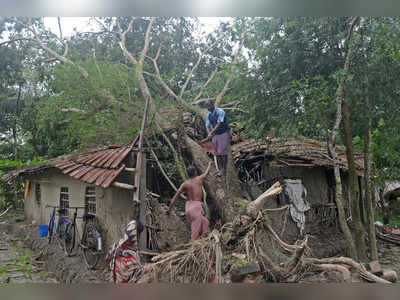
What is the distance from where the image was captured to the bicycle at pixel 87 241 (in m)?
3.37

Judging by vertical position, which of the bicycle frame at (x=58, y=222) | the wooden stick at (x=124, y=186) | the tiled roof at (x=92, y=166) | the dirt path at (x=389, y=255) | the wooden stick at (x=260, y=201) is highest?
the tiled roof at (x=92, y=166)

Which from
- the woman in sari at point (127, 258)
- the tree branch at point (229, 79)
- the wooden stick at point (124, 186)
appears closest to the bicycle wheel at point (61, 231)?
the woman in sari at point (127, 258)

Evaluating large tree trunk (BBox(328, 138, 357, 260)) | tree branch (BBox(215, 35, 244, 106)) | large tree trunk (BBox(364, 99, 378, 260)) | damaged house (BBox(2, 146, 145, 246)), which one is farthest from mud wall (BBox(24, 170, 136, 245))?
large tree trunk (BBox(364, 99, 378, 260))

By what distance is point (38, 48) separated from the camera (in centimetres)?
379

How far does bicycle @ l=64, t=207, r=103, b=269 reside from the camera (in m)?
3.37

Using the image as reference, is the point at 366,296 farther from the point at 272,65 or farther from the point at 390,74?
the point at 272,65

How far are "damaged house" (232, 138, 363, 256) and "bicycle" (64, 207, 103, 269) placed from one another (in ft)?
5.74

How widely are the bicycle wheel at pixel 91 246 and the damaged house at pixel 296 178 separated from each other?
173 cm

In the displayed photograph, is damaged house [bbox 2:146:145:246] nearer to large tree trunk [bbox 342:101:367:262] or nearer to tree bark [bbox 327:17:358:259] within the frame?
tree bark [bbox 327:17:358:259]

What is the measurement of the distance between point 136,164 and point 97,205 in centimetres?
75

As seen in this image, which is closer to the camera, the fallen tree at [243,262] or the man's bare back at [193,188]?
the fallen tree at [243,262]

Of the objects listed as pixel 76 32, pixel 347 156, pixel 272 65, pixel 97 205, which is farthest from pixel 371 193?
pixel 76 32

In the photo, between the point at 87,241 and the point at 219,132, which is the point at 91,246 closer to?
the point at 87,241

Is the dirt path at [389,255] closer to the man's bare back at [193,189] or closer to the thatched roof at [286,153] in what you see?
the thatched roof at [286,153]
